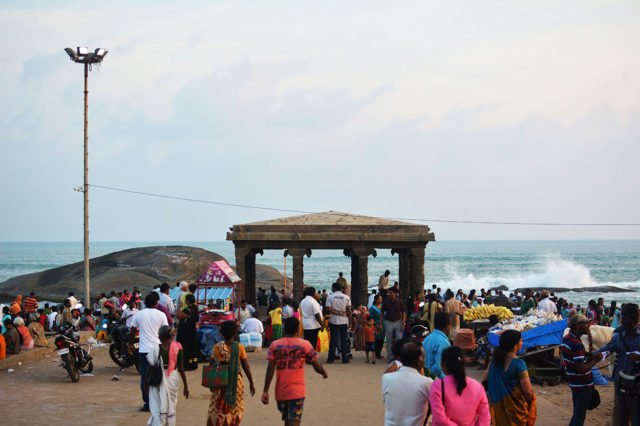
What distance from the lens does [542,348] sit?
15492mm

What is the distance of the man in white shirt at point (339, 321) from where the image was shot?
17.5 metres

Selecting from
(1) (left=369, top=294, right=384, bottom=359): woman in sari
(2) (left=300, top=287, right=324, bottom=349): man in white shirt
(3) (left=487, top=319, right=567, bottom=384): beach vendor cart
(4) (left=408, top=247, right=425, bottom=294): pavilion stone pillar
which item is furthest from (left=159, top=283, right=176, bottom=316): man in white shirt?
(4) (left=408, top=247, right=425, bottom=294): pavilion stone pillar

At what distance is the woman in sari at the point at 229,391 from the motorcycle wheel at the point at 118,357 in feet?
26.2

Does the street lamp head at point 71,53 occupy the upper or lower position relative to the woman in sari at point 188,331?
upper

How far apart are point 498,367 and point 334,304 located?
9615 millimetres

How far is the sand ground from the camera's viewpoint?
479 inches

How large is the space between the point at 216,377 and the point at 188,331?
293 inches

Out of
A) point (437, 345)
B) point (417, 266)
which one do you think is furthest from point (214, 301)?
point (437, 345)

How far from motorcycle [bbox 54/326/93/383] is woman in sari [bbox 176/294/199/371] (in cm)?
179

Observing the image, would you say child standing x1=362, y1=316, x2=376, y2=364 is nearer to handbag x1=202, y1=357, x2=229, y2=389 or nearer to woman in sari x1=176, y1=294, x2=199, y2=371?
woman in sari x1=176, y1=294, x2=199, y2=371

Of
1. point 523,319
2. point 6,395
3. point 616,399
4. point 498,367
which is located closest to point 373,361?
point 523,319

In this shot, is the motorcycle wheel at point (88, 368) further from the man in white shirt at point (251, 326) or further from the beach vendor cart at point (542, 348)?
the beach vendor cart at point (542, 348)

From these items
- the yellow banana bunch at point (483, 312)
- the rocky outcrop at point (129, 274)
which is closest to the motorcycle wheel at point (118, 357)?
the yellow banana bunch at point (483, 312)

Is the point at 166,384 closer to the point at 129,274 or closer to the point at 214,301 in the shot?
the point at 214,301
